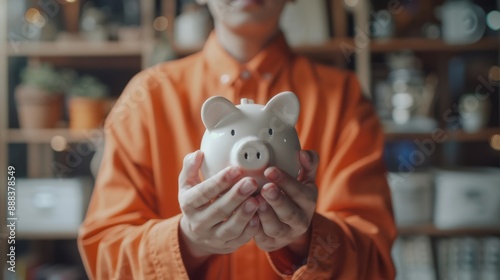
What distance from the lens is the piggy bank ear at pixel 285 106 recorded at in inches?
13.0

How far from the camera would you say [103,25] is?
1.23 meters

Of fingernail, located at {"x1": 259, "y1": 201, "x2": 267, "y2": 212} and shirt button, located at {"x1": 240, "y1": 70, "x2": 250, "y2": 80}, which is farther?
shirt button, located at {"x1": 240, "y1": 70, "x2": 250, "y2": 80}

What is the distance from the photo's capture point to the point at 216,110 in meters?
0.33

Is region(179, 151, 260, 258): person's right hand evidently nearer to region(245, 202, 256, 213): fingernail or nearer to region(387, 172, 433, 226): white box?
region(245, 202, 256, 213): fingernail

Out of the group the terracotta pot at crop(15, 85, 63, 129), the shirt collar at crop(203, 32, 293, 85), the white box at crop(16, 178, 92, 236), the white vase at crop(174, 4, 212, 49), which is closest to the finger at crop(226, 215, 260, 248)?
the shirt collar at crop(203, 32, 293, 85)

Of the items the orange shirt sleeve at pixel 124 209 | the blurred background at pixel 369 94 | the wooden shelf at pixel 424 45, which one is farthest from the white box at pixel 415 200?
the orange shirt sleeve at pixel 124 209

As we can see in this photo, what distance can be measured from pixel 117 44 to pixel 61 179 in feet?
1.07

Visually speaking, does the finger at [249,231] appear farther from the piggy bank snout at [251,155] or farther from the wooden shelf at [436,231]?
the wooden shelf at [436,231]

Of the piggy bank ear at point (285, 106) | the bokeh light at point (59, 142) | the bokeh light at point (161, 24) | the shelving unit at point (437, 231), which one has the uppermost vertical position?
the bokeh light at point (161, 24)

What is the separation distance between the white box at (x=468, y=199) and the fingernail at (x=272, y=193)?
915 millimetres

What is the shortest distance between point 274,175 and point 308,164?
0.12ft

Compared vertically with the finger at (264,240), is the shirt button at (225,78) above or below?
above

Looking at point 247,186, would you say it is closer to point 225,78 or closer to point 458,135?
point 225,78

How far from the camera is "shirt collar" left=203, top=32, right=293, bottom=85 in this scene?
0.47 meters
